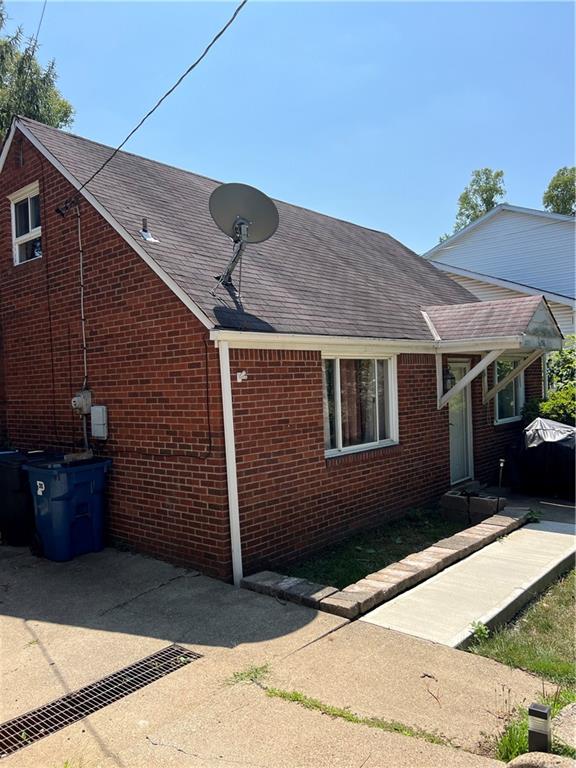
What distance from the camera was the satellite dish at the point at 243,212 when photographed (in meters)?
6.84

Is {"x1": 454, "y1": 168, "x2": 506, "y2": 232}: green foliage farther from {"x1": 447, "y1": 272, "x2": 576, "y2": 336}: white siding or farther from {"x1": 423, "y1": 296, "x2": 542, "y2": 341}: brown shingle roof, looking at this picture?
{"x1": 423, "y1": 296, "x2": 542, "y2": 341}: brown shingle roof

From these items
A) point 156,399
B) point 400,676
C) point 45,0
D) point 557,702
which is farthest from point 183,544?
point 45,0

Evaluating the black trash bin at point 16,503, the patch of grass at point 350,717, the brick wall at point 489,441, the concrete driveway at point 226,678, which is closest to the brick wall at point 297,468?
the concrete driveway at point 226,678

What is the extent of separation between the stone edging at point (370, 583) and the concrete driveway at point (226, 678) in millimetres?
128

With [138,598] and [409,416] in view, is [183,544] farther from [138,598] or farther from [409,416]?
[409,416]

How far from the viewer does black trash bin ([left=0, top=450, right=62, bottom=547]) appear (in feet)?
23.3

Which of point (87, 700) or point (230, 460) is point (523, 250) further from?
point (87, 700)

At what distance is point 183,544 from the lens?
6.39 meters

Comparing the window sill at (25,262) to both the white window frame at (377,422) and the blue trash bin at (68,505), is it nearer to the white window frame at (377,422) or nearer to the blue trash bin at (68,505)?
the blue trash bin at (68,505)

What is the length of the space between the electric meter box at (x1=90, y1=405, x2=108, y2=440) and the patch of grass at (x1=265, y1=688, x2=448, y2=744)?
4331 millimetres

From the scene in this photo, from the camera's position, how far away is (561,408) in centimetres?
1202

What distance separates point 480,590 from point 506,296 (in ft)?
47.8

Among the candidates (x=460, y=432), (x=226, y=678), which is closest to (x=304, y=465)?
(x=226, y=678)

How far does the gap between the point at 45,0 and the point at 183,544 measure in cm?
616
